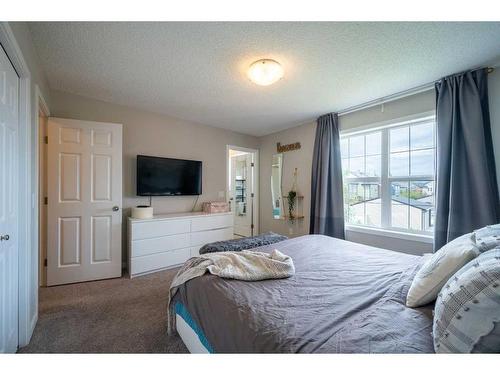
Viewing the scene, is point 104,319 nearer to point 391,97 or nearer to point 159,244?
point 159,244

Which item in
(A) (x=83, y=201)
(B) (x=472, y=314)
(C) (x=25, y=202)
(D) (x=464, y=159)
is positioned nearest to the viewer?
(B) (x=472, y=314)

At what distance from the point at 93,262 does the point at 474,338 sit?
3394 millimetres

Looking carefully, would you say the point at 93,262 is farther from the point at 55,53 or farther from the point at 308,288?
the point at 308,288

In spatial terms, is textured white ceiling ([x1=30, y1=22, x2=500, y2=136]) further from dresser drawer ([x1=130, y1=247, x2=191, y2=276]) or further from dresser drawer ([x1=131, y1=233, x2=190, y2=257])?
dresser drawer ([x1=130, y1=247, x2=191, y2=276])

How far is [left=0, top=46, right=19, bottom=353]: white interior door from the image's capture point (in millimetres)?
1237

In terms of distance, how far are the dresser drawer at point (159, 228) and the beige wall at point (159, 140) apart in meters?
0.42

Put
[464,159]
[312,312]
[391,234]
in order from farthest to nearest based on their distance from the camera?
[391,234] < [464,159] < [312,312]

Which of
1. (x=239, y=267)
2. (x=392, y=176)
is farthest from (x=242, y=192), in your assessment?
(x=239, y=267)

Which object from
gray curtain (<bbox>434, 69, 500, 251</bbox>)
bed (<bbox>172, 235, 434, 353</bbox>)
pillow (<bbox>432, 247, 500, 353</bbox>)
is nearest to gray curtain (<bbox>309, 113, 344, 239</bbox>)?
gray curtain (<bbox>434, 69, 500, 251</bbox>)

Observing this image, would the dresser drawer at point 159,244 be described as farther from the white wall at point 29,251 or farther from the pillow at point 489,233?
the pillow at point 489,233

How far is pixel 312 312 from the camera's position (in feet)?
3.18

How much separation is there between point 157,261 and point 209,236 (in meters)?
0.84

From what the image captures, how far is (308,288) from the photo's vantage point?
3.94 ft

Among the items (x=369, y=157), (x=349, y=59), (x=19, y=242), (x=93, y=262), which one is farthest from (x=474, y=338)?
(x=93, y=262)
